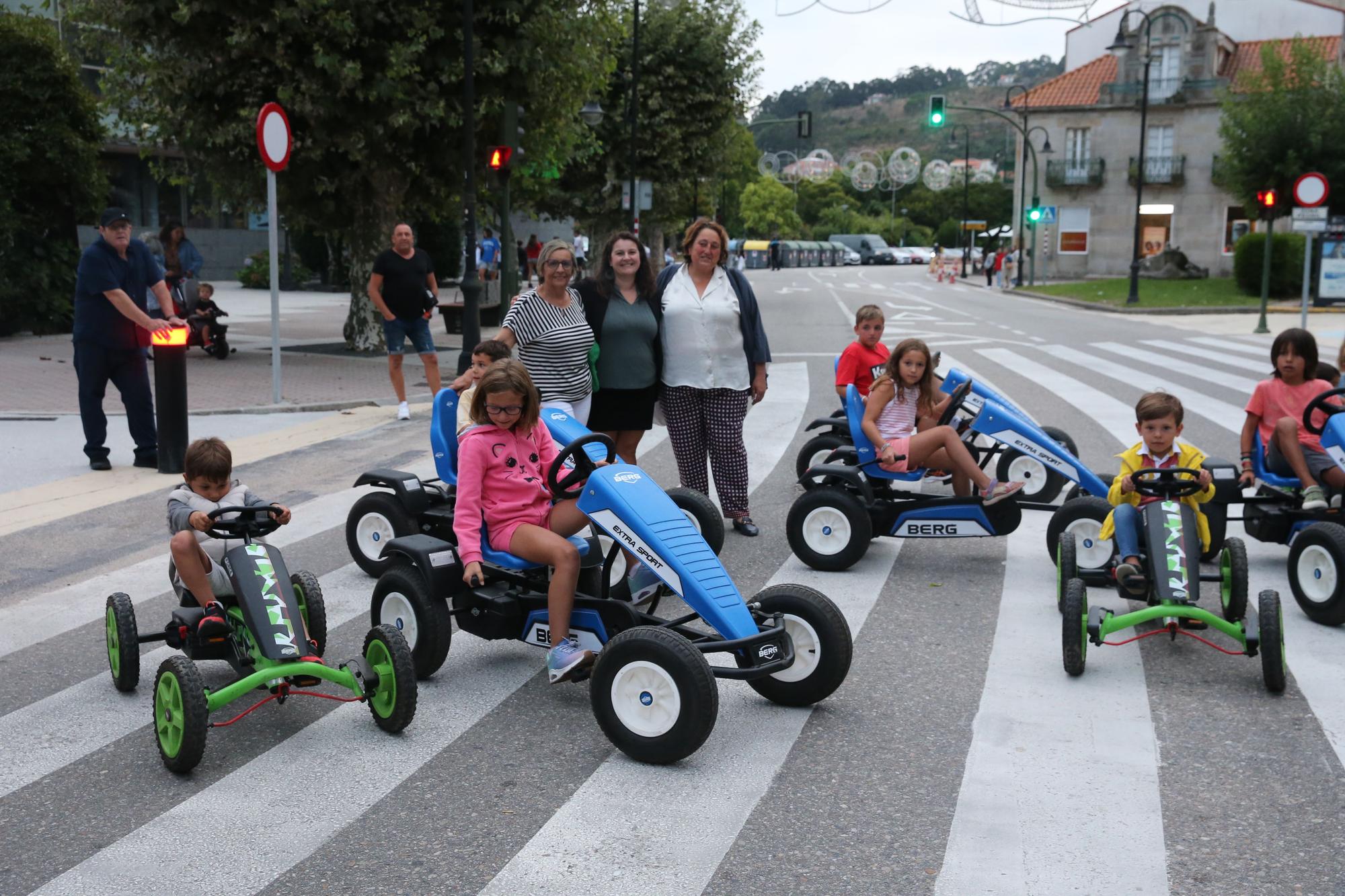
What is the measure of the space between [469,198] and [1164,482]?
12.8 m

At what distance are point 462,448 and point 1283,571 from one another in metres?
4.27

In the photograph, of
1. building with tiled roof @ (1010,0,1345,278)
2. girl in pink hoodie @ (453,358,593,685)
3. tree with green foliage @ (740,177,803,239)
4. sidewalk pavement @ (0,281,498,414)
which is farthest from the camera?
tree with green foliage @ (740,177,803,239)

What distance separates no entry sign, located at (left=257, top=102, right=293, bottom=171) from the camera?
12.2m

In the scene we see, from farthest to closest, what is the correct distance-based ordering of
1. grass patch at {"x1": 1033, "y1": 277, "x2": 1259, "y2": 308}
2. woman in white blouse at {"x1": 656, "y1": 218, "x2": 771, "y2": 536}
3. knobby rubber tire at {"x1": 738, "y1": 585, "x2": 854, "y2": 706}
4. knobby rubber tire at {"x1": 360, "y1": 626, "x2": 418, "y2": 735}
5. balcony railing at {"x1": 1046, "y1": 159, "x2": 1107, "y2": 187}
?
balcony railing at {"x1": 1046, "y1": 159, "x2": 1107, "y2": 187} < grass patch at {"x1": 1033, "y1": 277, "x2": 1259, "y2": 308} < woman in white blouse at {"x1": 656, "y1": 218, "x2": 771, "y2": 536} < knobby rubber tire at {"x1": 738, "y1": 585, "x2": 854, "y2": 706} < knobby rubber tire at {"x1": 360, "y1": 626, "x2": 418, "y2": 735}

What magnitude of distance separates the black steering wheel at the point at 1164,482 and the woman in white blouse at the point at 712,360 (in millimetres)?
2383

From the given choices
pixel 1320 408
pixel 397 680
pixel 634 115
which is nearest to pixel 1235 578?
pixel 1320 408

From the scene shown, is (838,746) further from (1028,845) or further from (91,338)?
(91,338)

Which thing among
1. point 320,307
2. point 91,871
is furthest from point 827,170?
point 91,871

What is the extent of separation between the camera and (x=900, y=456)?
693 centimetres

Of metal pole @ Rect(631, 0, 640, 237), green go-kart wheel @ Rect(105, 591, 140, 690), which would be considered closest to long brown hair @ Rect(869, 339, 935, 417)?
green go-kart wheel @ Rect(105, 591, 140, 690)

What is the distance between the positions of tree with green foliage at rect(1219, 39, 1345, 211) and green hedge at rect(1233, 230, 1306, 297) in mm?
1797

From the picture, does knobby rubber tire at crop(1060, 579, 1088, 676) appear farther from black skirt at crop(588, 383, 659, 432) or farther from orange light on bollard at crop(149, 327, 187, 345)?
orange light on bollard at crop(149, 327, 187, 345)

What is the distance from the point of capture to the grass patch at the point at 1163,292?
113 ft

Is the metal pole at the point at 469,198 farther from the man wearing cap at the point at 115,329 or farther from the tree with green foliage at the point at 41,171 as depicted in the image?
the tree with green foliage at the point at 41,171
